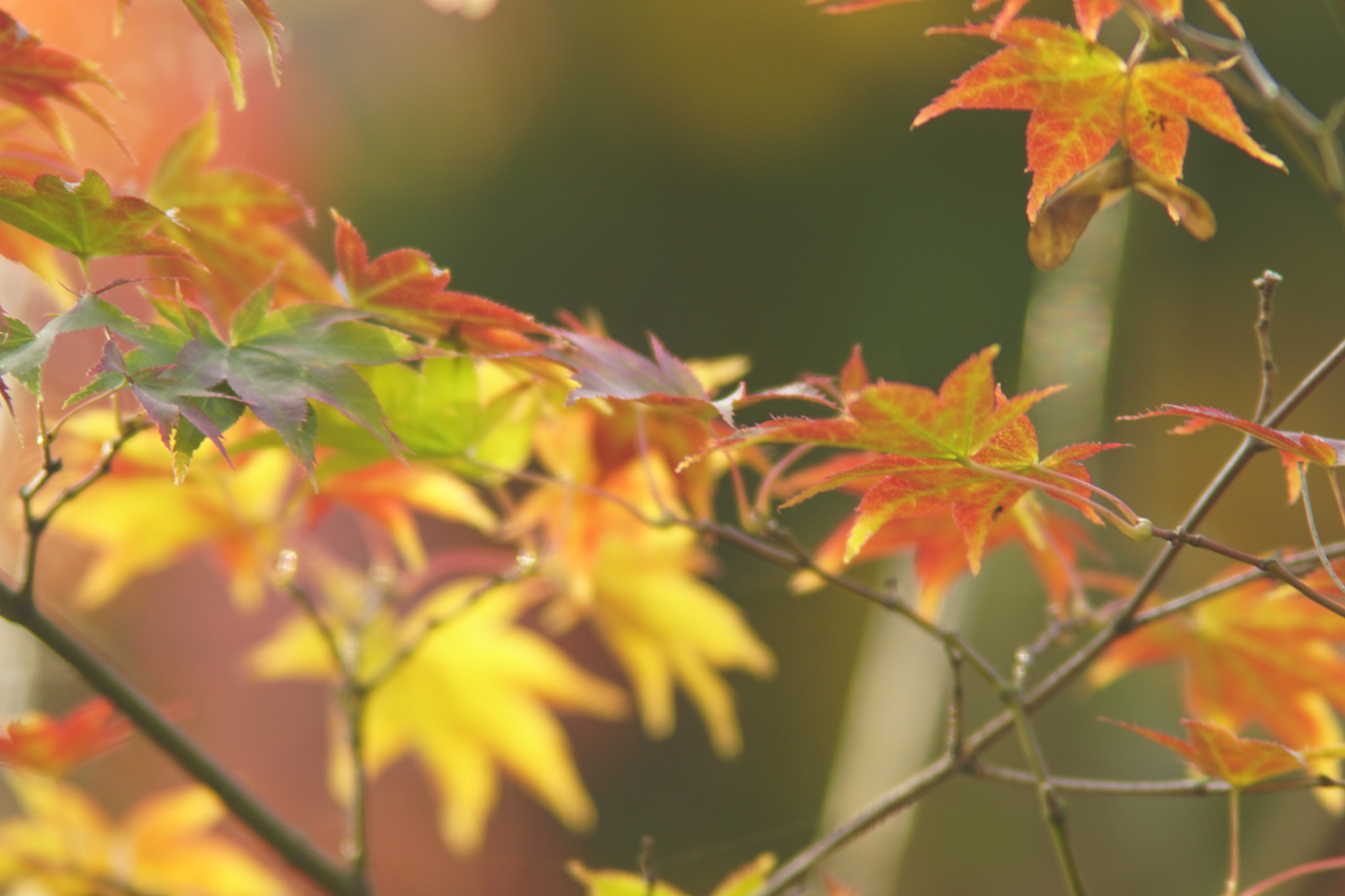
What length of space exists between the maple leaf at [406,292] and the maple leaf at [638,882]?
213 millimetres

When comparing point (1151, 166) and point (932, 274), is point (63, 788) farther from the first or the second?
point (932, 274)

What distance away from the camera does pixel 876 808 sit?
35cm

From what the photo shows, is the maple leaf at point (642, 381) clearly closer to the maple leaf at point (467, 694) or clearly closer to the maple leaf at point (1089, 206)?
the maple leaf at point (1089, 206)

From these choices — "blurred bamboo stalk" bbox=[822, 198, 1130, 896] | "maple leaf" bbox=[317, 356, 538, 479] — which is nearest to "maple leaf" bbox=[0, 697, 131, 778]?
"maple leaf" bbox=[317, 356, 538, 479]

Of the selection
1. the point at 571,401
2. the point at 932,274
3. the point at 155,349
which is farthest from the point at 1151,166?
the point at 932,274

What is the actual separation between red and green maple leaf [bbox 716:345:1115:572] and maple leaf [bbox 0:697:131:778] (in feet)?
1.29

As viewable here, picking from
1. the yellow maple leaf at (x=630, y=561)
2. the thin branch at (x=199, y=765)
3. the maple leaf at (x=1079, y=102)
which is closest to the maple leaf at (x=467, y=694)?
the yellow maple leaf at (x=630, y=561)

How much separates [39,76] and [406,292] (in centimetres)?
16

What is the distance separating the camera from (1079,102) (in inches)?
12.3

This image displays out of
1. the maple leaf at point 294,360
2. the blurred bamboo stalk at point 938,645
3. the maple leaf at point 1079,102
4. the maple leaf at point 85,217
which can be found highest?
the maple leaf at point 1079,102

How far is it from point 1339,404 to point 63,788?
3.94 feet

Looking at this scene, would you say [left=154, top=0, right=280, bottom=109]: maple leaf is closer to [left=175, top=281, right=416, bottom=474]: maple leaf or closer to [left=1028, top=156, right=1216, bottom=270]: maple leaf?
[left=175, top=281, right=416, bottom=474]: maple leaf

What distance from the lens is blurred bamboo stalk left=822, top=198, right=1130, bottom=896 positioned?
91 centimetres

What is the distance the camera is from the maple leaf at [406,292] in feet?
1.08
